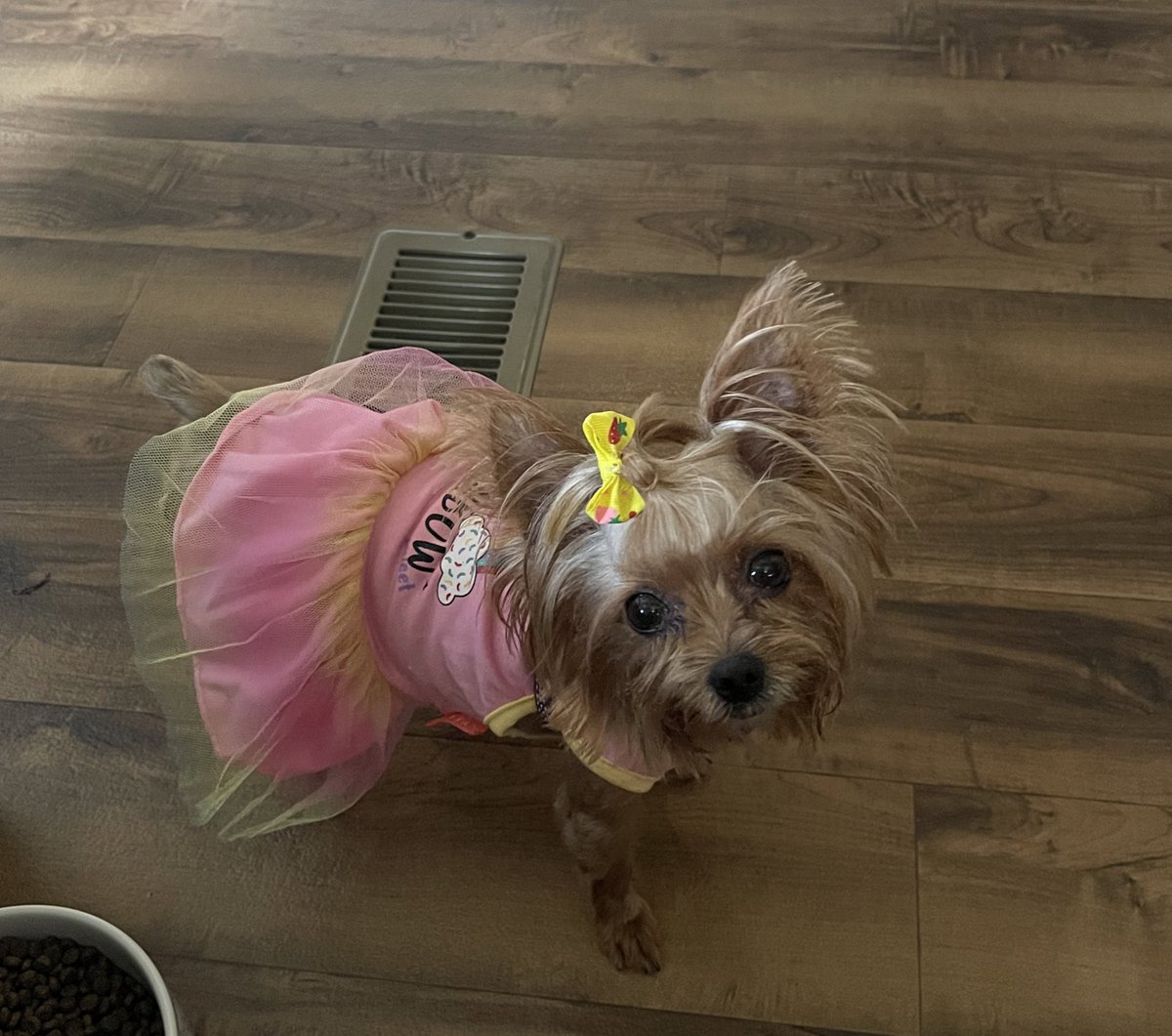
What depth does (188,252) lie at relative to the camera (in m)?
1.80

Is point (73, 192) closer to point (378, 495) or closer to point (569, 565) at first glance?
point (378, 495)

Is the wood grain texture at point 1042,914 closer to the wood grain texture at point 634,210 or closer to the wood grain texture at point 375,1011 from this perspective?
the wood grain texture at point 375,1011

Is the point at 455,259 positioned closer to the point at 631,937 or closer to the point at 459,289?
the point at 459,289

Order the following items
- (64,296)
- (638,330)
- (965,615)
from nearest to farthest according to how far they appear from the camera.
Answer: (965,615) → (638,330) → (64,296)

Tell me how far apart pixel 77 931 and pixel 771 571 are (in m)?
0.77

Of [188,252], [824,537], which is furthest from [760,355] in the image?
[188,252]

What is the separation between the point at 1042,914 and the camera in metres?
1.20

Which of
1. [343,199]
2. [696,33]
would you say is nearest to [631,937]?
[343,199]

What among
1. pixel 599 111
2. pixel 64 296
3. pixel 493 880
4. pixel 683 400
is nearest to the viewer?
pixel 493 880

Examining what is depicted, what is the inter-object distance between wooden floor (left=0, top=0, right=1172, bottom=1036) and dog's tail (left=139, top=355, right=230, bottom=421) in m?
0.38

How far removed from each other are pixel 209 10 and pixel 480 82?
626 millimetres

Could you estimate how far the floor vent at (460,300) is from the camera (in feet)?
5.39

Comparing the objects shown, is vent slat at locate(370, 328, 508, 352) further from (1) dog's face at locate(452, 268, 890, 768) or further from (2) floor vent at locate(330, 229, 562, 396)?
(1) dog's face at locate(452, 268, 890, 768)

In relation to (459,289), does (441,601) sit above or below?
above
